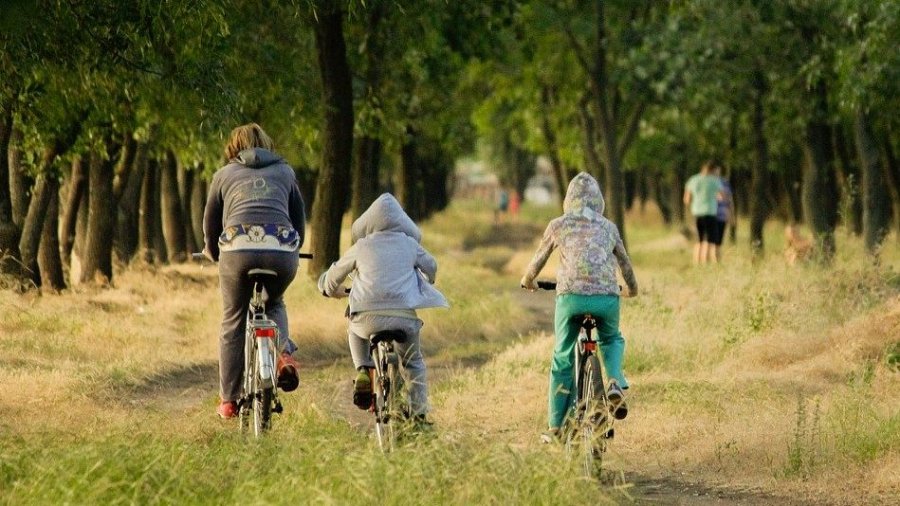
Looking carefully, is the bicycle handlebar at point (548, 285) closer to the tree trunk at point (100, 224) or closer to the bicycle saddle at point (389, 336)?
the bicycle saddle at point (389, 336)

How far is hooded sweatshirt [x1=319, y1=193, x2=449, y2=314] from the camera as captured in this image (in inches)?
391

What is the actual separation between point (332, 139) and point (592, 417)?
12.6m

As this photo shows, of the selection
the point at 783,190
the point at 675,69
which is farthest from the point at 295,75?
the point at 783,190

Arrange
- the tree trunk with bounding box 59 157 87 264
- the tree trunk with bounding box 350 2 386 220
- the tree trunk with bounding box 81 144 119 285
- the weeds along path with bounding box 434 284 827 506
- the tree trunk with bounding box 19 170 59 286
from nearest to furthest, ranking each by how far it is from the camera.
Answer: the weeds along path with bounding box 434 284 827 506, the tree trunk with bounding box 19 170 59 286, the tree trunk with bounding box 81 144 119 285, the tree trunk with bounding box 59 157 87 264, the tree trunk with bounding box 350 2 386 220

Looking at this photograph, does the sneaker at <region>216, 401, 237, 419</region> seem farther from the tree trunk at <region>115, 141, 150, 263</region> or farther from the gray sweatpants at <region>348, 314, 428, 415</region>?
the tree trunk at <region>115, 141, 150, 263</region>

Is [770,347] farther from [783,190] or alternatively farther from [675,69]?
[783,190]

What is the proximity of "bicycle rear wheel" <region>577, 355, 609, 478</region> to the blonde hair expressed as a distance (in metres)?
2.45

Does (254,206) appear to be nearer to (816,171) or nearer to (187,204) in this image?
(816,171)

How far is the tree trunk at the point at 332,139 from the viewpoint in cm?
2181

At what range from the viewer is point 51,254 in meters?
22.8

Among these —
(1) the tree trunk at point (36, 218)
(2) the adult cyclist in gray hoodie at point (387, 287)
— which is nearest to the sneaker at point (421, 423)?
(2) the adult cyclist in gray hoodie at point (387, 287)

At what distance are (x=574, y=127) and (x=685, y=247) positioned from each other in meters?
4.51

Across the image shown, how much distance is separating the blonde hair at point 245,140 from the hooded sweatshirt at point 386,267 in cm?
94

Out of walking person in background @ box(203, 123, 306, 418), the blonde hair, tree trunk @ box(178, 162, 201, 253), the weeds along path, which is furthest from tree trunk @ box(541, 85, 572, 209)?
walking person in background @ box(203, 123, 306, 418)
